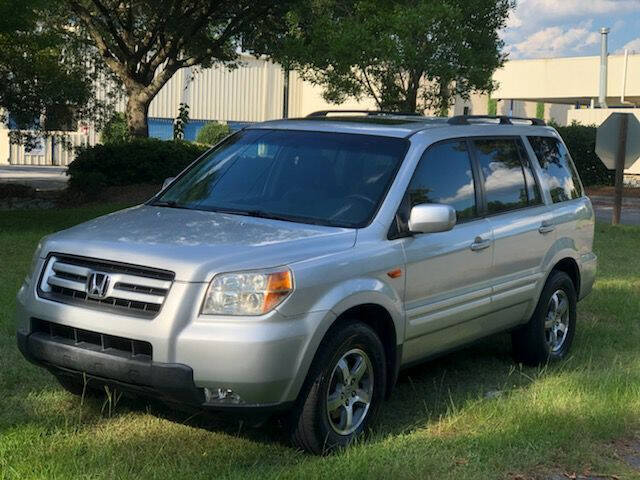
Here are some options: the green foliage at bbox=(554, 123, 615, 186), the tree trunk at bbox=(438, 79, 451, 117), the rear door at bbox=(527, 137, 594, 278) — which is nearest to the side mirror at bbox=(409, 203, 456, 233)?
the rear door at bbox=(527, 137, 594, 278)

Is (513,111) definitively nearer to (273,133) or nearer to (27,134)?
(27,134)

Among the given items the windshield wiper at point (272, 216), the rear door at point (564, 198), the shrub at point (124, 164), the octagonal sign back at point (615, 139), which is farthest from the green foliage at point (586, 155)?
the windshield wiper at point (272, 216)

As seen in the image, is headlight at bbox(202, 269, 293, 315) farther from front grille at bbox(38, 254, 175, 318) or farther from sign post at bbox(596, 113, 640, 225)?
sign post at bbox(596, 113, 640, 225)

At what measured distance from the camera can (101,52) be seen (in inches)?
839

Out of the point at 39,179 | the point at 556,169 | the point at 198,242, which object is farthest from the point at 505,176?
the point at 39,179

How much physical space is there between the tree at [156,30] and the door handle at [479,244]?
48.8 ft

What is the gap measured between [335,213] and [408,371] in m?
1.86

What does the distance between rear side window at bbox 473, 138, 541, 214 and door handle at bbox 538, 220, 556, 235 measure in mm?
175

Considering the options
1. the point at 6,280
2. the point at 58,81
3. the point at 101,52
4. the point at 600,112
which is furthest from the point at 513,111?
the point at 6,280

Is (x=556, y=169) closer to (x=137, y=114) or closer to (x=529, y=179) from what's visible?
(x=529, y=179)

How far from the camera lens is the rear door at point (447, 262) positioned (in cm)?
506

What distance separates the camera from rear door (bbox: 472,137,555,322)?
5.90 m

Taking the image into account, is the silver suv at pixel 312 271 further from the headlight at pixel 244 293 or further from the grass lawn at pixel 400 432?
the grass lawn at pixel 400 432

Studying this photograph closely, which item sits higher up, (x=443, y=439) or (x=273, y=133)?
(x=273, y=133)
